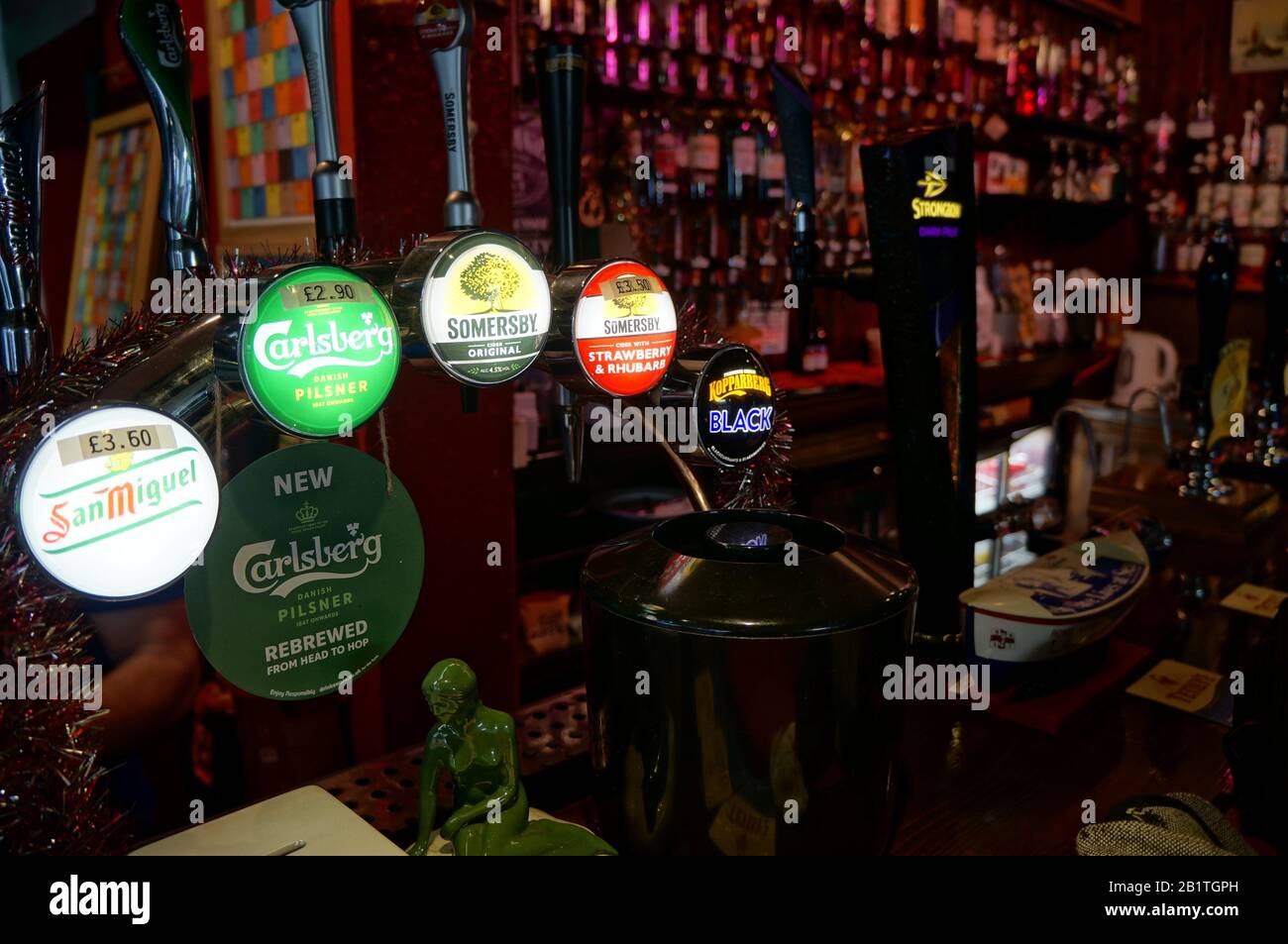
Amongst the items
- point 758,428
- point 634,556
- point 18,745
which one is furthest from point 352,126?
point 18,745

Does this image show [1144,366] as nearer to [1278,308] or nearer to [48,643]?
[1278,308]

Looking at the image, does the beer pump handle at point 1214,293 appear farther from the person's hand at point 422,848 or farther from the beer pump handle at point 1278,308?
the person's hand at point 422,848

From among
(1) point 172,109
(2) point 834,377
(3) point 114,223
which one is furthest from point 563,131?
(2) point 834,377

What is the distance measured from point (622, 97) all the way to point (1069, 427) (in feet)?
7.46

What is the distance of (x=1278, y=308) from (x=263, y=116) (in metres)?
2.55

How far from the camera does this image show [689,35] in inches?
153

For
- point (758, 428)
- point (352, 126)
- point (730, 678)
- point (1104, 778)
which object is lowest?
point (1104, 778)

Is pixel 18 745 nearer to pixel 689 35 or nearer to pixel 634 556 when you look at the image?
pixel 634 556

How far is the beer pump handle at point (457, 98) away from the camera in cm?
83

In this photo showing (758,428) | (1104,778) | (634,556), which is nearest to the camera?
(634,556)

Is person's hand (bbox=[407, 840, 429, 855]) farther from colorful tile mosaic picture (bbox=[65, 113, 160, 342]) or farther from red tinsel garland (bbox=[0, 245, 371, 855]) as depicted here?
colorful tile mosaic picture (bbox=[65, 113, 160, 342])

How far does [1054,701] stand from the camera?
127 centimetres
